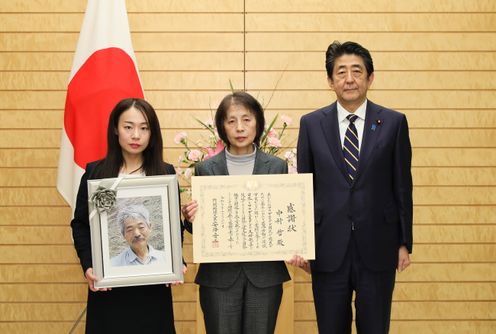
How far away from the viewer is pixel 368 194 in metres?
2.28

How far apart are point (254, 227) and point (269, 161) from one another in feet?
0.89

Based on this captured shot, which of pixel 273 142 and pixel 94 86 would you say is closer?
pixel 273 142

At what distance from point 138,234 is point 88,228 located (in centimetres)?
24

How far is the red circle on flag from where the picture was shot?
3158 mm

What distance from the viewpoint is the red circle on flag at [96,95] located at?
3.16 m

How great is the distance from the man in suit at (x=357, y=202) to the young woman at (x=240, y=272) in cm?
20

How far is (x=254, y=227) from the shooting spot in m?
2.21

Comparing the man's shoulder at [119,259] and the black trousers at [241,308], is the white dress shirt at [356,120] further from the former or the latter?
the man's shoulder at [119,259]

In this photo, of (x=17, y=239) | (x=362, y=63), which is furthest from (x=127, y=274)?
(x=17, y=239)

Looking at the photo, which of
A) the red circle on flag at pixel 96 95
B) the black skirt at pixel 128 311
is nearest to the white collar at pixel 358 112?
the black skirt at pixel 128 311

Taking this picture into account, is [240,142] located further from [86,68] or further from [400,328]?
[400,328]

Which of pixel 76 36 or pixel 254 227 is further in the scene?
pixel 76 36

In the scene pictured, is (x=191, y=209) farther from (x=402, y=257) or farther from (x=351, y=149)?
(x=402, y=257)

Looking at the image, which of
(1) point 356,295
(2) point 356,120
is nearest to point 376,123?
(2) point 356,120
